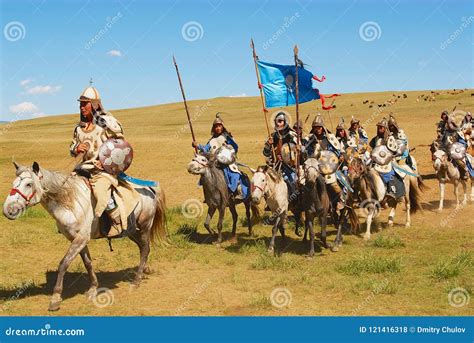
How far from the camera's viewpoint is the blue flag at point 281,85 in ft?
43.7

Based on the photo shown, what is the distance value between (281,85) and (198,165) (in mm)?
3340

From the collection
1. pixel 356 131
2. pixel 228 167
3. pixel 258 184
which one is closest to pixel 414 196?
pixel 356 131

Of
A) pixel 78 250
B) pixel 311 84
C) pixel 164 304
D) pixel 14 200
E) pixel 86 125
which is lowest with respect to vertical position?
pixel 164 304

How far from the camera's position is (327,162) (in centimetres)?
1252

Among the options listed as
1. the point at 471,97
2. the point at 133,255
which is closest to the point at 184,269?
the point at 133,255

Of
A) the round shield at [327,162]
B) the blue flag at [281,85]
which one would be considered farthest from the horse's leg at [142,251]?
the blue flag at [281,85]

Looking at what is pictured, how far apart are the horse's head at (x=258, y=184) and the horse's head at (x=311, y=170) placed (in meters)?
0.97

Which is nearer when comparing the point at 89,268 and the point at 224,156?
the point at 89,268

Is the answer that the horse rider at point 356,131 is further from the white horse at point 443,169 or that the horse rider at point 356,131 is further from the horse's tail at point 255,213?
the horse's tail at point 255,213

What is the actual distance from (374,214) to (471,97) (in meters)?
58.5

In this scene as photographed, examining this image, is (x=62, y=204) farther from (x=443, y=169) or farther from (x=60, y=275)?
(x=443, y=169)

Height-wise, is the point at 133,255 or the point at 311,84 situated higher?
the point at 311,84

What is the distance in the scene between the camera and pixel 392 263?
1052cm

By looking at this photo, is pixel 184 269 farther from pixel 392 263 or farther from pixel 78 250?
pixel 392 263
